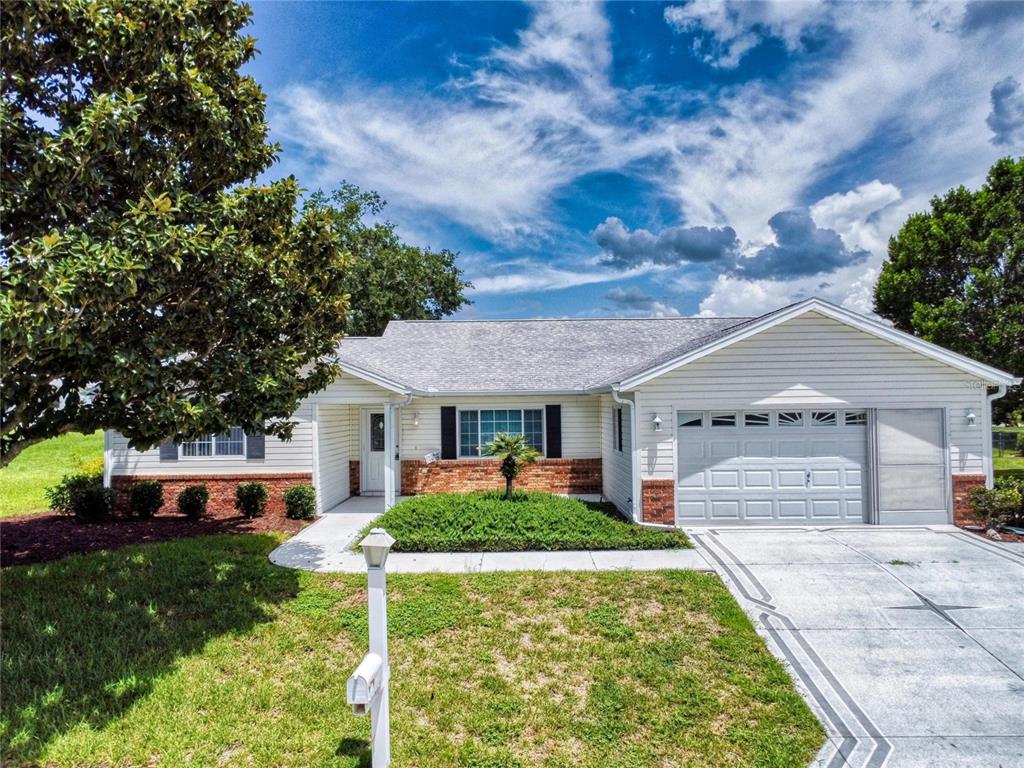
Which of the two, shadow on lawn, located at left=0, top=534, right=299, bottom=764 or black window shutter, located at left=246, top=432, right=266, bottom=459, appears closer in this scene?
shadow on lawn, located at left=0, top=534, right=299, bottom=764

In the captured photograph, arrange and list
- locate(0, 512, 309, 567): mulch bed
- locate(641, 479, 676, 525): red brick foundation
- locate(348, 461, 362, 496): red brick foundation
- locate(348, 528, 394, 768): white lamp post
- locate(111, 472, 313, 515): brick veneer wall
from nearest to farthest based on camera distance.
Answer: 1. locate(348, 528, 394, 768): white lamp post
2. locate(0, 512, 309, 567): mulch bed
3. locate(641, 479, 676, 525): red brick foundation
4. locate(111, 472, 313, 515): brick veneer wall
5. locate(348, 461, 362, 496): red brick foundation

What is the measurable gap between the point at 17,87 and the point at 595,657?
8409mm

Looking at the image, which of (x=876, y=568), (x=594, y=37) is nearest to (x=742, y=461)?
(x=876, y=568)

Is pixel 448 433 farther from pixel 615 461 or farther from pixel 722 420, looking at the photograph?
pixel 722 420

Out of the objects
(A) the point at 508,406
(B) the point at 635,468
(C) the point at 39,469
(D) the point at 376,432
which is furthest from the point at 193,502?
(C) the point at 39,469

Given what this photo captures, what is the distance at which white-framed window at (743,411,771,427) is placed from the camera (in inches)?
389

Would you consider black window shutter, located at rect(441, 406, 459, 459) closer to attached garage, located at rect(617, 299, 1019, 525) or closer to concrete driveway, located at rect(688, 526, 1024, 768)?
attached garage, located at rect(617, 299, 1019, 525)

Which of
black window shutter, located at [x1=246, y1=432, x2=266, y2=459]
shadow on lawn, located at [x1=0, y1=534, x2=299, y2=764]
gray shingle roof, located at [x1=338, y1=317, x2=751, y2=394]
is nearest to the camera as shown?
shadow on lawn, located at [x1=0, y1=534, x2=299, y2=764]

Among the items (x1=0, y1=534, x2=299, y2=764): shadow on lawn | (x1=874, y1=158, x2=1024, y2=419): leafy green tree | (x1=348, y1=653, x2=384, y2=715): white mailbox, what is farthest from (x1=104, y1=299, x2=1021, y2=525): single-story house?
(x1=348, y1=653, x2=384, y2=715): white mailbox

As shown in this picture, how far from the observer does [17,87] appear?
5.00 metres

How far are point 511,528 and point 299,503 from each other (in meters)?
5.14

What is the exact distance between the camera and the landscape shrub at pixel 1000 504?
8992 mm

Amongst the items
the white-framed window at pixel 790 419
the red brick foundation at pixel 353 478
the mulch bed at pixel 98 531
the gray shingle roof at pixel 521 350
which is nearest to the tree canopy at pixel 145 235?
the mulch bed at pixel 98 531

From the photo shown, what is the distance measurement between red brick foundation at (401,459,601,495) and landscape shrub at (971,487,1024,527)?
755 cm
